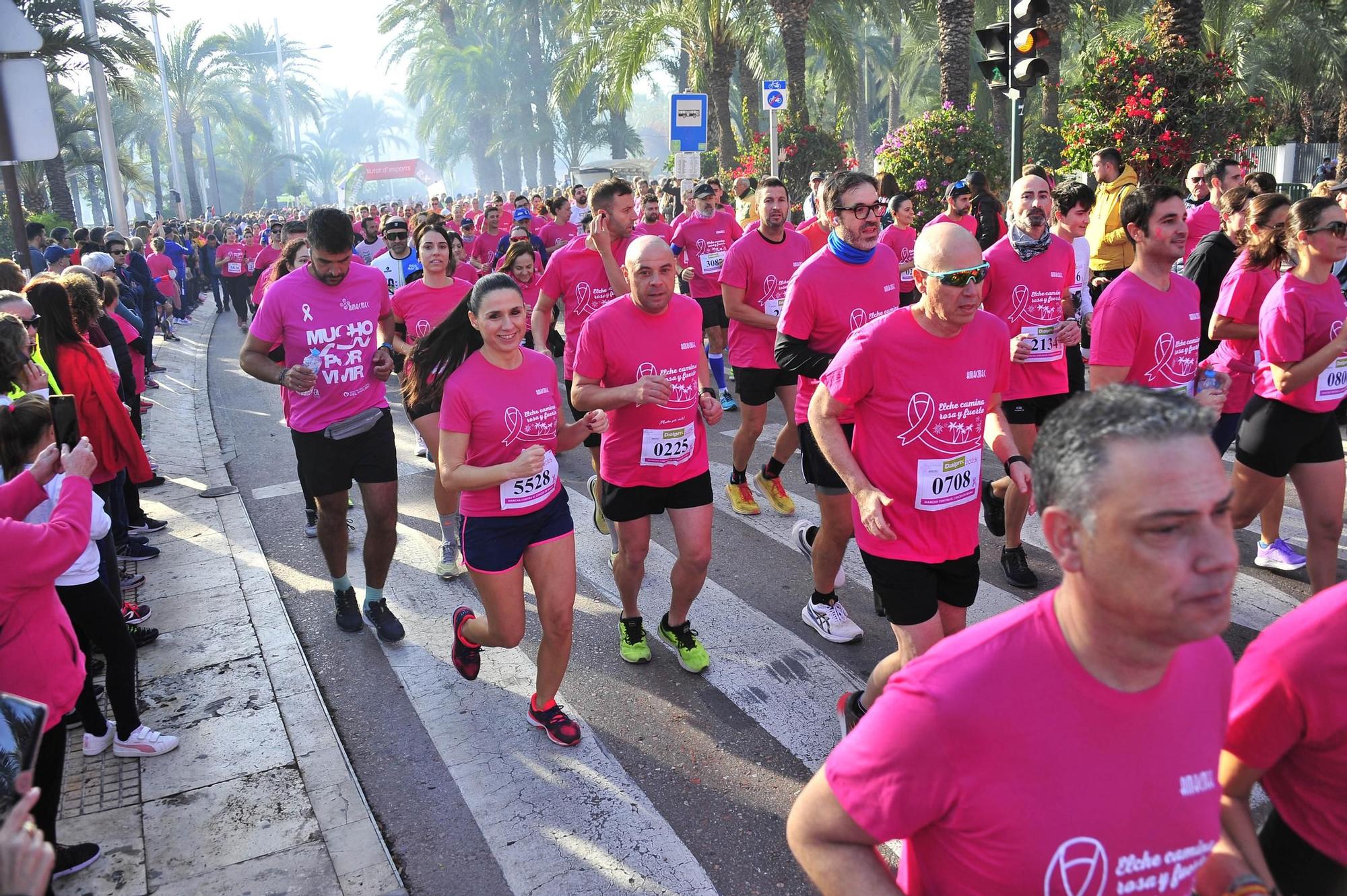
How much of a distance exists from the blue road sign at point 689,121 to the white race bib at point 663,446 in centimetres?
1143

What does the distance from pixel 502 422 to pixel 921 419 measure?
1659 millimetres

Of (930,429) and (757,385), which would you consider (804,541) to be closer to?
(757,385)

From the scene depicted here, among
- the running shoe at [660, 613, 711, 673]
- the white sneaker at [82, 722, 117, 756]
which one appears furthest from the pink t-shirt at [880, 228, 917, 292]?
the white sneaker at [82, 722, 117, 756]

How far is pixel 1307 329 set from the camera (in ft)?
→ 15.8

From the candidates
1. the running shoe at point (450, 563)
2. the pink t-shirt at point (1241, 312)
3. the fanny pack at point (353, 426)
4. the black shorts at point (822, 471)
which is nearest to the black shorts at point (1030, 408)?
the pink t-shirt at point (1241, 312)

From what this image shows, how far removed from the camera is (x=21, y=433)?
12.5 feet

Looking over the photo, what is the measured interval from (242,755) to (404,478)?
4496mm

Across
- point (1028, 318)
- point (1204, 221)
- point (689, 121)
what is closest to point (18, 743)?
point (1028, 318)

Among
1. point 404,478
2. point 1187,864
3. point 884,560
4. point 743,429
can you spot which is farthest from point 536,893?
point 404,478

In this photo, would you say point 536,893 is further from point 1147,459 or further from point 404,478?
point 404,478

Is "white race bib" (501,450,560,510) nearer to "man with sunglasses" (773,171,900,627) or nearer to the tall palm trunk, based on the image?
"man with sunglasses" (773,171,900,627)

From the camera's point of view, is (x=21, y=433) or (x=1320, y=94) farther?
(x=1320, y=94)

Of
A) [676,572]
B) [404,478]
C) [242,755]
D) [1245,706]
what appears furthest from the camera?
[404,478]

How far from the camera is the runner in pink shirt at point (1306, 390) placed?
4.72 metres
